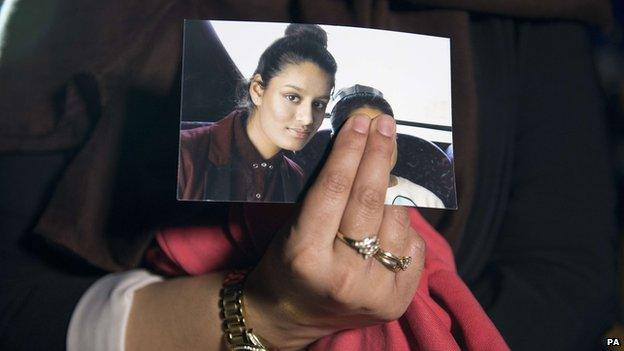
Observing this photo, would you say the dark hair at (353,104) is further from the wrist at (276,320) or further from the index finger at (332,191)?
the wrist at (276,320)

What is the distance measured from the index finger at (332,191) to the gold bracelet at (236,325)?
120 mm

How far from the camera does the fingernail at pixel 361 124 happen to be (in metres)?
0.44

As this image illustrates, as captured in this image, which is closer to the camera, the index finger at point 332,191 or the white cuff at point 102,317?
the index finger at point 332,191

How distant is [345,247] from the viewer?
0.44 metres

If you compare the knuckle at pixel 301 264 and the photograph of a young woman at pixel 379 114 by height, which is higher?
the photograph of a young woman at pixel 379 114

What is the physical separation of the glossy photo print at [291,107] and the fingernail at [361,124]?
2 centimetres

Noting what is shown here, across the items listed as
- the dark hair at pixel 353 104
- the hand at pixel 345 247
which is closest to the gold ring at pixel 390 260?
the hand at pixel 345 247

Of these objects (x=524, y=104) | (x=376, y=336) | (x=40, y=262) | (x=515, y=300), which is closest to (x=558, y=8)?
(x=524, y=104)

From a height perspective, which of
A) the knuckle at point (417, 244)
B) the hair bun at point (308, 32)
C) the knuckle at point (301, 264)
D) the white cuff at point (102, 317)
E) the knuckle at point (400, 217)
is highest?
the hair bun at point (308, 32)

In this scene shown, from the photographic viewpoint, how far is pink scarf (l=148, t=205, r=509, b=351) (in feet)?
1.67

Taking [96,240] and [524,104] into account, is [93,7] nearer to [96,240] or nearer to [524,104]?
[96,240]

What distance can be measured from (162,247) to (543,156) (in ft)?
1.61

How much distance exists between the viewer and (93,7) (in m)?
0.66

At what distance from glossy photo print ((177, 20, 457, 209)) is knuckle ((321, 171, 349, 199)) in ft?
0.11
